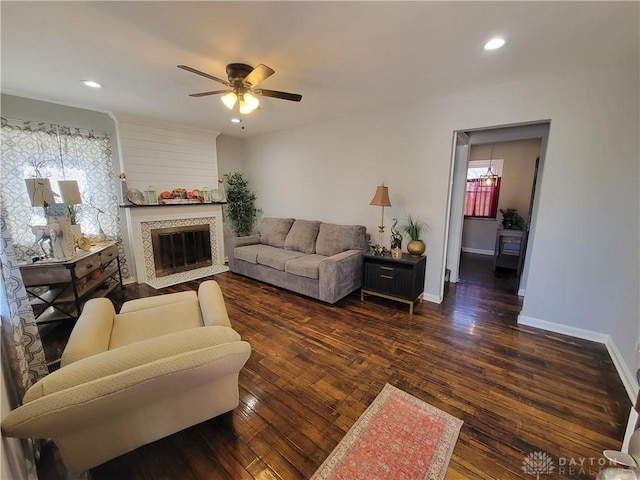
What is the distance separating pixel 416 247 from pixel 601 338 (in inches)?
73.1

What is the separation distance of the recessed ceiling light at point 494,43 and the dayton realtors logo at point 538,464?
265 cm

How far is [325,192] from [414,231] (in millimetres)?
1646

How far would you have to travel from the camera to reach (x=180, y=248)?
460 cm

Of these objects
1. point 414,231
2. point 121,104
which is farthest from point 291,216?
point 121,104

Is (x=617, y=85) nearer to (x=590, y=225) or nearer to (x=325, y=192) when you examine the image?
(x=590, y=225)

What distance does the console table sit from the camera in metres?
2.47

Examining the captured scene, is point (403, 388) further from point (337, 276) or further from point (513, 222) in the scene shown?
point (513, 222)

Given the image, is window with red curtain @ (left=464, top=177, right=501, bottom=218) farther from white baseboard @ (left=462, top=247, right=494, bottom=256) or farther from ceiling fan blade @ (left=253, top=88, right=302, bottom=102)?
ceiling fan blade @ (left=253, top=88, right=302, bottom=102)

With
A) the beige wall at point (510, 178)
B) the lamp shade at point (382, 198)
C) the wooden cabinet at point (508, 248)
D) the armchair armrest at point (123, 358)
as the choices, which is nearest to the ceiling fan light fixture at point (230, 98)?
the lamp shade at point (382, 198)

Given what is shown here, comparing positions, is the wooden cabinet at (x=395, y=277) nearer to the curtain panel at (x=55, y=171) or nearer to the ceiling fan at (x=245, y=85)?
the ceiling fan at (x=245, y=85)

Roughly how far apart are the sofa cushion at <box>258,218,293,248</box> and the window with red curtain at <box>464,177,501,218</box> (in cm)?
412

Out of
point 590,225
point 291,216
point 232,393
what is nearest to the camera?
point 232,393

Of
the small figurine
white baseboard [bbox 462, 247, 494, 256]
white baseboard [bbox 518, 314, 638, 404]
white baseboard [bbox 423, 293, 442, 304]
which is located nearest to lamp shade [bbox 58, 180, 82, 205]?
the small figurine

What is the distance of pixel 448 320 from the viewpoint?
2910mm
